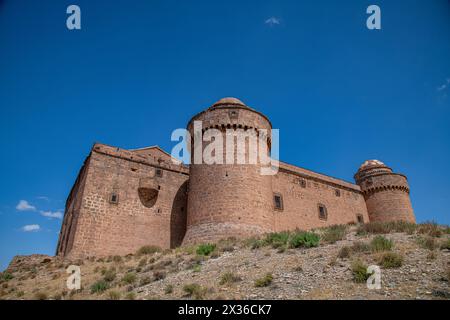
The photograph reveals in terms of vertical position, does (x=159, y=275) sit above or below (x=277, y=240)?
below

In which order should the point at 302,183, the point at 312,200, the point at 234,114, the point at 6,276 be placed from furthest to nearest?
the point at 302,183 < the point at 312,200 < the point at 234,114 < the point at 6,276

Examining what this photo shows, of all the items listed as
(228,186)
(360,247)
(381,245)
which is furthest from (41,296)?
(381,245)

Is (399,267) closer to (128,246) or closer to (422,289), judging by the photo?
(422,289)

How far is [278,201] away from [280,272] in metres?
14.5

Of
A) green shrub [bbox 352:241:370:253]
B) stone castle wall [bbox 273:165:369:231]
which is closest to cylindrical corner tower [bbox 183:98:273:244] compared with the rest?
stone castle wall [bbox 273:165:369:231]

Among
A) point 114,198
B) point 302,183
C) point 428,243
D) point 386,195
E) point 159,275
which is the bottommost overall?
point 159,275

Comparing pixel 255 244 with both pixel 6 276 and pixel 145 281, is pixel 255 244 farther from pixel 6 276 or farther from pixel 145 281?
pixel 6 276

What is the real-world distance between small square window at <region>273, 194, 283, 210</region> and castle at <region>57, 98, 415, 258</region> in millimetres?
77

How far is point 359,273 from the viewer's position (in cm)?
813

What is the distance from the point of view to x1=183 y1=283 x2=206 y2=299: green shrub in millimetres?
8281

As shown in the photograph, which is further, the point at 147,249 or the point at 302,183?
the point at 302,183

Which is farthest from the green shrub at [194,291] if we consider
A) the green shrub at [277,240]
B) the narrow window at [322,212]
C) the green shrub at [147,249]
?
the narrow window at [322,212]

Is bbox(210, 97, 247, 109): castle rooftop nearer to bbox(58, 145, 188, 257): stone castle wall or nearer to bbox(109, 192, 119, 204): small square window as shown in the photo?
bbox(58, 145, 188, 257): stone castle wall
